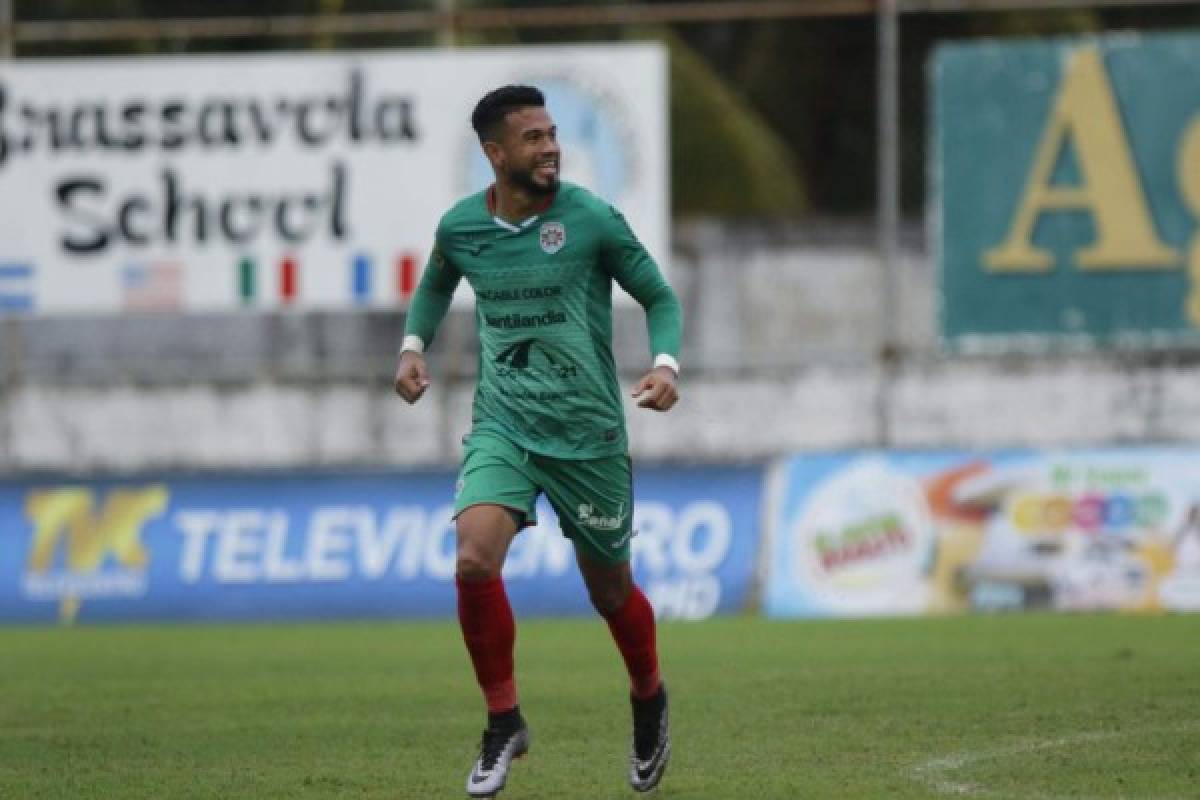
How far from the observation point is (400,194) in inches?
859

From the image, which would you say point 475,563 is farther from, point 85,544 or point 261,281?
point 261,281

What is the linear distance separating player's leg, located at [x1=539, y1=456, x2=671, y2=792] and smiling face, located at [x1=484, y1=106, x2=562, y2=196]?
3.00ft

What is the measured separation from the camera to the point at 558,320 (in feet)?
26.4

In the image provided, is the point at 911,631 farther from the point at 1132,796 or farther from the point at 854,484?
the point at 1132,796

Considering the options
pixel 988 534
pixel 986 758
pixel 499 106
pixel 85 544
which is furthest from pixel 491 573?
pixel 85 544

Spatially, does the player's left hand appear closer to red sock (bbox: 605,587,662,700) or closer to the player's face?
the player's face

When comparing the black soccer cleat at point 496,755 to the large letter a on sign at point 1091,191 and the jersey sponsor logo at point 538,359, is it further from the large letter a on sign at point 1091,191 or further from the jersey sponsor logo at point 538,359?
the large letter a on sign at point 1091,191

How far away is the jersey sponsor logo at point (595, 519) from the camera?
801 cm

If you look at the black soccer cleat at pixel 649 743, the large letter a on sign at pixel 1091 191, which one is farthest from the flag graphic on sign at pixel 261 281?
the black soccer cleat at pixel 649 743

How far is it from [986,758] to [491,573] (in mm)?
1877

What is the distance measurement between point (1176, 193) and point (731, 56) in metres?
9.57

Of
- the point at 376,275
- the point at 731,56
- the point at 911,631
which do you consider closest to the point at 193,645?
the point at 911,631

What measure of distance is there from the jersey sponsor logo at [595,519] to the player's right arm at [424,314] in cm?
70

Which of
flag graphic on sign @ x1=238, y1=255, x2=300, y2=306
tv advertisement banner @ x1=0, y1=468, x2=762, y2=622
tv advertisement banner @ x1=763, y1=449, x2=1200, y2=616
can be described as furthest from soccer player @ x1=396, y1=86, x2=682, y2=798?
flag graphic on sign @ x1=238, y1=255, x2=300, y2=306
